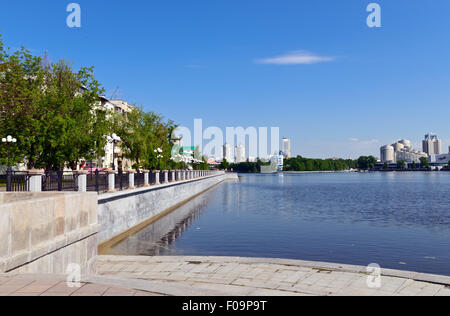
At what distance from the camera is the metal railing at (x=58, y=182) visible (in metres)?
17.7

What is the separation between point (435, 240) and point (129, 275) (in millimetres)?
15490

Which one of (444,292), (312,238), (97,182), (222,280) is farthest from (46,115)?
(444,292)

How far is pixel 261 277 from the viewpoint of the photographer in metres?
10.1

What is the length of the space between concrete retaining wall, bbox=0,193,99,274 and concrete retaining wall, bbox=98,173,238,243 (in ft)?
22.4

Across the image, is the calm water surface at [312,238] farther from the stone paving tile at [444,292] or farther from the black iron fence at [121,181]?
the stone paving tile at [444,292]

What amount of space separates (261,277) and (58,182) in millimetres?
11152

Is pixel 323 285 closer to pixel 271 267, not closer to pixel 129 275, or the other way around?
pixel 271 267

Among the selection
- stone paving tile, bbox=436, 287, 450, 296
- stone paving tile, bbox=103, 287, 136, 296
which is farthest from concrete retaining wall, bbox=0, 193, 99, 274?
stone paving tile, bbox=436, 287, 450, 296

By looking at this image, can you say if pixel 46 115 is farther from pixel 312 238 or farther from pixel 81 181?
pixel 312 238

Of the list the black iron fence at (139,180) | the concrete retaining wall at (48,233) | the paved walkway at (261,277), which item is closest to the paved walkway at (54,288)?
the paved walkway at (261,277)

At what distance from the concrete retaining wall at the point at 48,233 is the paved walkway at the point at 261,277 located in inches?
64.0

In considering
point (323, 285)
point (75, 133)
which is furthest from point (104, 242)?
point (75, 133)

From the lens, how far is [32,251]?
8.07 meters
